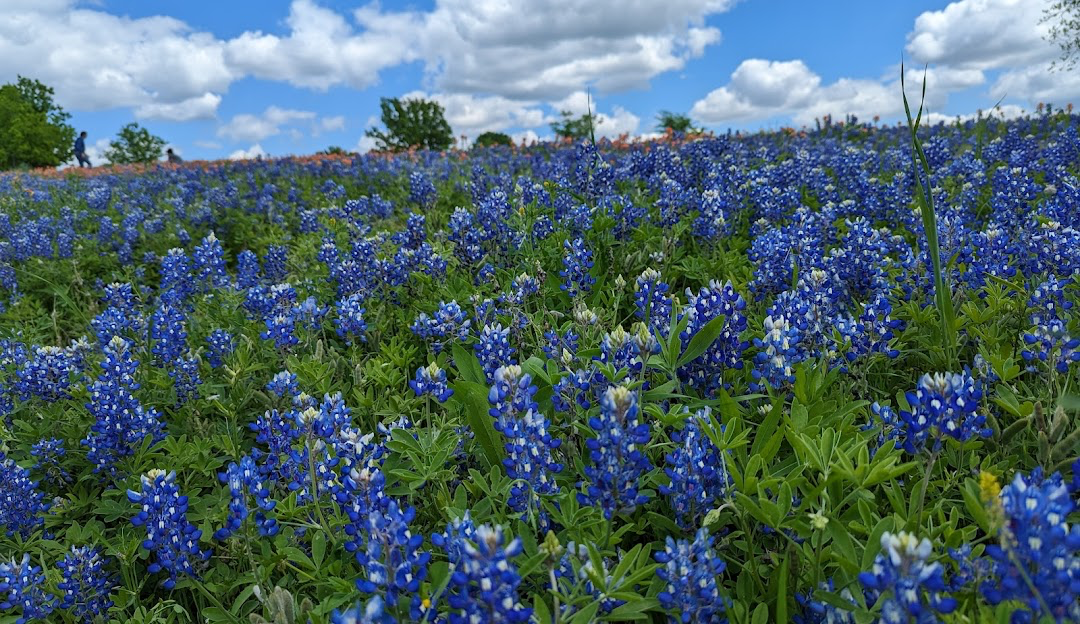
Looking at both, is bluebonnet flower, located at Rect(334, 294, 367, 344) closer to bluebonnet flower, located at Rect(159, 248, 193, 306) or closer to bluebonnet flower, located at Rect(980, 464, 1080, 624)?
bluebonnet flower, located at Rect(159, 248, 193, 306)

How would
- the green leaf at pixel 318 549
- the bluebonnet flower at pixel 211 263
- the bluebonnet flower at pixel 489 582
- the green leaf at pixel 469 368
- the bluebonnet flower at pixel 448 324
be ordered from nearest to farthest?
the bluebonnet flower at pixel 489 582 < the green leaf at pixel 318 549 < the green leaf at pixel 469 368 < the bluebonnet flower at pixel 448 324 < the bluebonnet flower at pixel 211 263

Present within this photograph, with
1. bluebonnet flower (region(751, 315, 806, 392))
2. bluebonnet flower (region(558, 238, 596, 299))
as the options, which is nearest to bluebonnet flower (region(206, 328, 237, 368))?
bluebonnet flower (region(558, 238, 596, 299))

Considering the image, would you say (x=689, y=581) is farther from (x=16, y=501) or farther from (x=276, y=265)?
(x=276, y=265)

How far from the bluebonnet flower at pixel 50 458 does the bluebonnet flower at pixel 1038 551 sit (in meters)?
4.46

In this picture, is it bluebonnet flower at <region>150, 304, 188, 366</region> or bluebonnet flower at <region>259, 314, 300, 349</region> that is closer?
bluebonnet flower at <region>259, 314, 300, 349</region>

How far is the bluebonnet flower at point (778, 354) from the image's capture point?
2818 millimetres

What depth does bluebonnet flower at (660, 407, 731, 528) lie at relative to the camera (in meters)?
2.39

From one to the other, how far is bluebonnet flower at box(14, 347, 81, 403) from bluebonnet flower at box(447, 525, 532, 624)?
393cm

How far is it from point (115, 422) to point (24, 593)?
3.12 feet

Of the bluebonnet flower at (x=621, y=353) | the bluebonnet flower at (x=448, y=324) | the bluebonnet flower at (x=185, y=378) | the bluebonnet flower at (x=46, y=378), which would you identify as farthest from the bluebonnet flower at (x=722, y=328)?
the bluebonnet flower at (x=46, y=378)

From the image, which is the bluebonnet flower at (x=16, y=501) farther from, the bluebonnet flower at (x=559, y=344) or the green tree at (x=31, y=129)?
the green tree at (x=31, y=129)

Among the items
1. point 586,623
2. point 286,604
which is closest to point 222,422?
point 286,604

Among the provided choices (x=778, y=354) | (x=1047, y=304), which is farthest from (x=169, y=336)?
(x=1047, y=304)

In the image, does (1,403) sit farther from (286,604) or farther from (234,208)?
(234,208)
